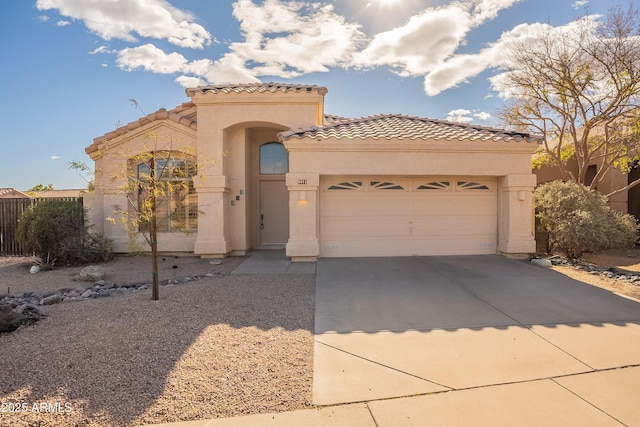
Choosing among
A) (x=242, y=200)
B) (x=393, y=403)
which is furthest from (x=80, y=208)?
(x=393, y=403)

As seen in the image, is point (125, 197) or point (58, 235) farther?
point (125, 197)

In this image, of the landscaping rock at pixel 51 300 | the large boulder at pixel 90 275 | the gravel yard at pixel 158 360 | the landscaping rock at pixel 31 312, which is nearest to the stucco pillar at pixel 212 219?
the large boulder at pixel 90 275

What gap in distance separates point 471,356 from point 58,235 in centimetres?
1078

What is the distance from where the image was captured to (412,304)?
573cm

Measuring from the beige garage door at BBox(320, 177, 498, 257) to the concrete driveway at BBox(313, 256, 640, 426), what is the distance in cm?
292

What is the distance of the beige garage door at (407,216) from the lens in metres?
9.93

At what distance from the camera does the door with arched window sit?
1248 cm

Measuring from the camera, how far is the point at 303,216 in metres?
9.43

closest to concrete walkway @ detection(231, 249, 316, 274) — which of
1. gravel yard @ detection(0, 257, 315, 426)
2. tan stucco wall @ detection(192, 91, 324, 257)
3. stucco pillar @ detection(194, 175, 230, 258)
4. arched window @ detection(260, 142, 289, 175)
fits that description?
stucco pillar @ detection(194, 175, 230, 258)

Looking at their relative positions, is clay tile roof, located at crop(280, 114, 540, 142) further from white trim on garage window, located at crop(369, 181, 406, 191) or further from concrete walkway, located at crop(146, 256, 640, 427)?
concrete walkway, located at crop(146, 256, 640, 427)

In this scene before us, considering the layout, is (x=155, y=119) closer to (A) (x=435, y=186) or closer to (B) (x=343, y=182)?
(B) (x=343, y=182)

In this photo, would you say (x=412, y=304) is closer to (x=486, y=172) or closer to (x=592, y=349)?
(x=592, y=349)

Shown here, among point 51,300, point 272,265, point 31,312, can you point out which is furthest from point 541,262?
point 51,300

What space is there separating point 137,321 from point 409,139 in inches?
A: 311
